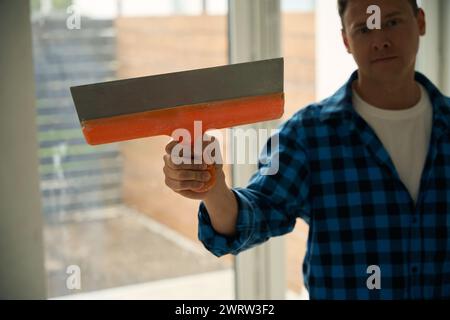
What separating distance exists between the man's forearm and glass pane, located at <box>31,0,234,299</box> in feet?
2.02

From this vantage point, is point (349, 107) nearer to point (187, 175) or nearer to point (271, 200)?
point (271, 200)

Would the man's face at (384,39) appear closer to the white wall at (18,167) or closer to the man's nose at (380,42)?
the man's nose at (380,42)

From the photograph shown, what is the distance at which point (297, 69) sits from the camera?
5.60ft

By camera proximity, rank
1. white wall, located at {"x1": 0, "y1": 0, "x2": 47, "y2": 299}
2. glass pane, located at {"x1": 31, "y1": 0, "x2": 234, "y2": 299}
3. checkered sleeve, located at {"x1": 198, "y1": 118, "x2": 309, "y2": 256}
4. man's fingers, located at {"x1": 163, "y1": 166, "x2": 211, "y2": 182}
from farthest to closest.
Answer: glass pane, located at {"x1": 31, "y1": 0, "x2": 234, "y2": 299} < white wall, located at {"x1": 0, "y1": 0, "x2": 47, "y2": 299} < checkered sleeve, located at {"x1": 198, "y1": 118, "x2": 309, "y2": 256} < man's fingers, located at {"x1": 163, "y1": 166, "x2": 211, "y2": 182}

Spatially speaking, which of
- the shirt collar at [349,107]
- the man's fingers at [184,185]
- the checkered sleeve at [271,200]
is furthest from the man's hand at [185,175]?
the shirt collar at [349,107]

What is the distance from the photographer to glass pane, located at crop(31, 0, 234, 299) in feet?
5.02

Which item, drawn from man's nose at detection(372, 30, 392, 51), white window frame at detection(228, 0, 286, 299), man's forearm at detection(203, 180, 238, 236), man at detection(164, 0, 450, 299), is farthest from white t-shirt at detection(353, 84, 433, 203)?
white window frame at detection(228, 0, 286, 299)

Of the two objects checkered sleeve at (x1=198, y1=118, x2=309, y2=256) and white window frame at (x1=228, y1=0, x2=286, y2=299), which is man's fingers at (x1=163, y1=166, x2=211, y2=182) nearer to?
checkered sleeve at (x1=198, y1=118, x2=309, y2=256)

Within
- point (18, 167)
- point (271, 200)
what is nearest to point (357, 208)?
point (271, 200)

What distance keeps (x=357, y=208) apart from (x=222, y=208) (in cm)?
27

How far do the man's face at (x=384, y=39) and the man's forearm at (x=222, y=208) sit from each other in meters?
0.36

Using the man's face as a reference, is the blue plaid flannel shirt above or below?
below

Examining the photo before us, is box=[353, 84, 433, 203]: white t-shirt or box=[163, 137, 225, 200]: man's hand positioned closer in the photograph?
box=[163, 137, 225, 200]: man's hand
